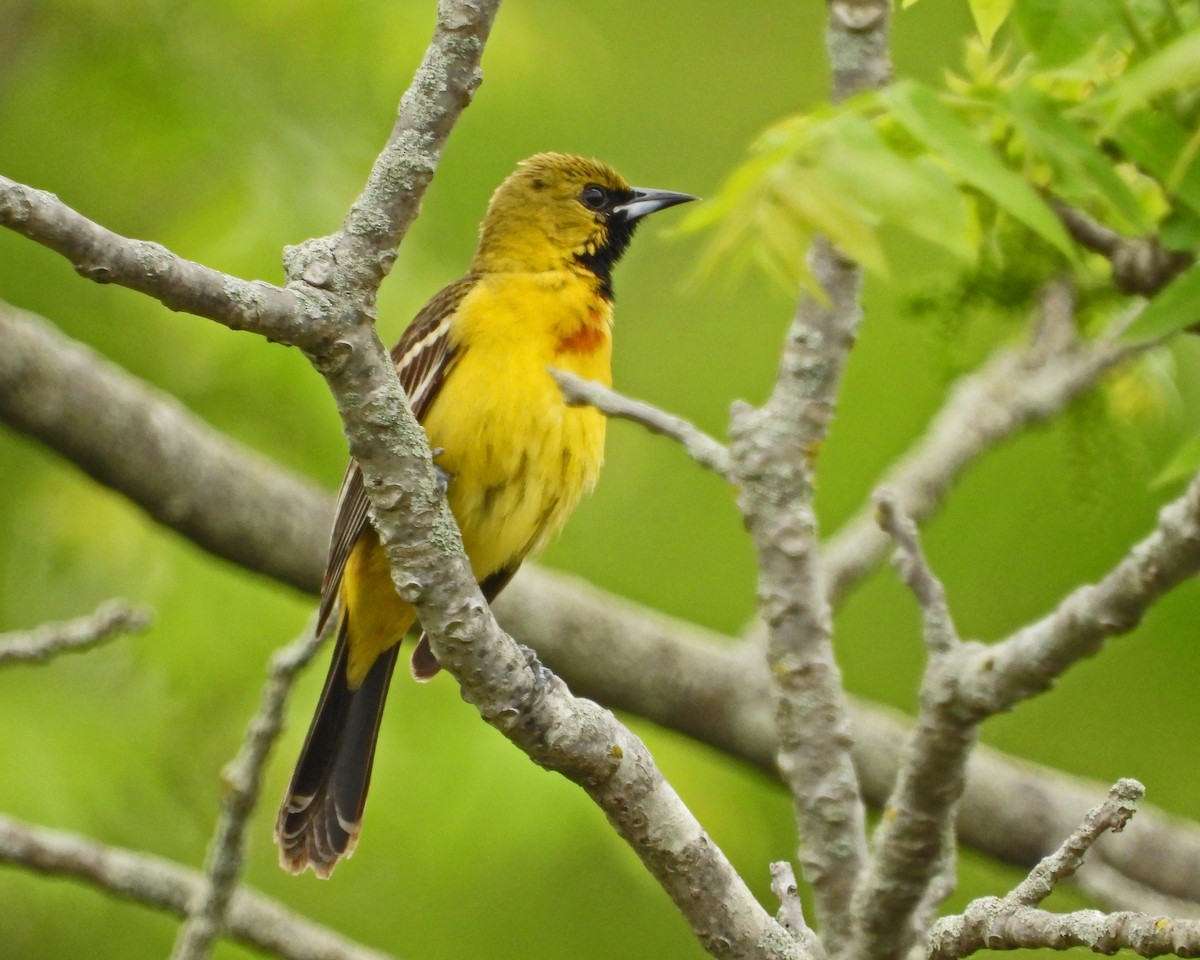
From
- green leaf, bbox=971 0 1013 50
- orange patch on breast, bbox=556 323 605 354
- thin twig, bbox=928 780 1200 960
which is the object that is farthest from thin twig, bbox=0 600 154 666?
green leaf, bbox=971 0 1013 50

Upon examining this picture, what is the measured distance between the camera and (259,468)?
484 cm

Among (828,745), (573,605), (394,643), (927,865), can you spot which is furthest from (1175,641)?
(927,865)

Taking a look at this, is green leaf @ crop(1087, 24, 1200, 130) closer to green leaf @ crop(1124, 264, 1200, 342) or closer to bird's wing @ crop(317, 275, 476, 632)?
green leaf @ crop(1124, 264, 1200, 342)

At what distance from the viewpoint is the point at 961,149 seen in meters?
2.16

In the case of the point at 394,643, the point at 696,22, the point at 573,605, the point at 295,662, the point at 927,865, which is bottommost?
the point at 927,865

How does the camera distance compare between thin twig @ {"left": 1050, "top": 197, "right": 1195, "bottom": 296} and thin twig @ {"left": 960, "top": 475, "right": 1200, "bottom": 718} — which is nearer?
thin twig @ {"left": 960, "top": 475, "right": 1200, "bottom": 718}

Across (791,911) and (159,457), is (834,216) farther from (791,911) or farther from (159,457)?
(159,457)

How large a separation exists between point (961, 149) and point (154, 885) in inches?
97.1

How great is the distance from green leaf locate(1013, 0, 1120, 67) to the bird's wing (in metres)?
2.00

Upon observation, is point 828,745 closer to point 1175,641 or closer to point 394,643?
point 394,643

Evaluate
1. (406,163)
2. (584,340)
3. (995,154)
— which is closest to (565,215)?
(584,340)

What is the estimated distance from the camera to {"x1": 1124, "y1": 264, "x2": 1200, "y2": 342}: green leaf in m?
2.11

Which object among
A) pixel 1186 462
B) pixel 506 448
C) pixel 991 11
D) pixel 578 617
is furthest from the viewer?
pixel 578 617

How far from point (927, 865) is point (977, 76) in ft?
4.61
